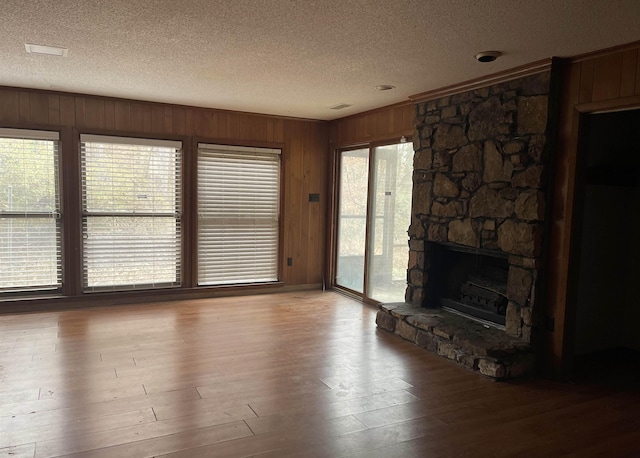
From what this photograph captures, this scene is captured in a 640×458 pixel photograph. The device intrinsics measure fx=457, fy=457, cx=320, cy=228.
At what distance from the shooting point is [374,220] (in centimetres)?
578

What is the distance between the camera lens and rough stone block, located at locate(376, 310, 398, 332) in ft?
15.0

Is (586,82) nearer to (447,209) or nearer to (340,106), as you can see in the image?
(447,209)

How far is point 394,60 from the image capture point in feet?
11.9

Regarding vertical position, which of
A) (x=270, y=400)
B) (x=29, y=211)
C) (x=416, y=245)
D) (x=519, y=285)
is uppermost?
(x=29, y=211)

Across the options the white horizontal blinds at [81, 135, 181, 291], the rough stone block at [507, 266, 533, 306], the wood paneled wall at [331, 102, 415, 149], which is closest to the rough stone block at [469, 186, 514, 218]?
the rough stone block at [507, 266, 533, 306]

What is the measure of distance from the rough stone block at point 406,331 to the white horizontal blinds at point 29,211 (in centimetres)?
388

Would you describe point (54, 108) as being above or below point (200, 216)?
above

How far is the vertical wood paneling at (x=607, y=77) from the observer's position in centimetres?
316

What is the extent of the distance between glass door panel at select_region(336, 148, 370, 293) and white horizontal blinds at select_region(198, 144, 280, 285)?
36.3 inches

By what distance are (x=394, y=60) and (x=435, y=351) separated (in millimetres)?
2498

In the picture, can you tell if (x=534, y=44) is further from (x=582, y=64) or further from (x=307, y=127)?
(x=307, y=127)

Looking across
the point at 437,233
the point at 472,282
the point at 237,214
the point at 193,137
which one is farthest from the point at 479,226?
the point at 193,137

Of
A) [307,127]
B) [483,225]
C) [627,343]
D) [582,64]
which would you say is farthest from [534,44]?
[307,127]

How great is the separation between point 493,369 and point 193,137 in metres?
4.32
